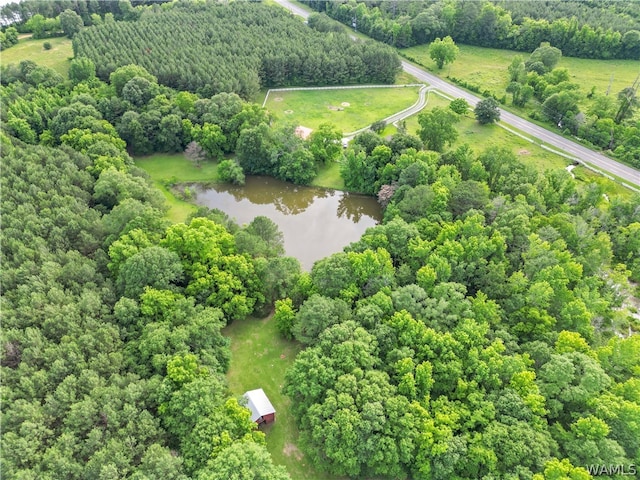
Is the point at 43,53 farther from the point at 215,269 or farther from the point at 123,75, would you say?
the point at 215,269

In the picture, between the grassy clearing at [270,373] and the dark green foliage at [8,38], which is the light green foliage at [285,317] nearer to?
the grassy clearing at [270,373]

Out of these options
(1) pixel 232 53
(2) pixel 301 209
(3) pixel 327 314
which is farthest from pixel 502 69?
(3) pixel 327 314

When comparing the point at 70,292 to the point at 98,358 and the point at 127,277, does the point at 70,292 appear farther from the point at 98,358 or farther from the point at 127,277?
the point at 98,358

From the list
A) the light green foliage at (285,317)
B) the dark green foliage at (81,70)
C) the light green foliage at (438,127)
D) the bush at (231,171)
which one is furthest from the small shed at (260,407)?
A: the dark green foliage at (81,70)

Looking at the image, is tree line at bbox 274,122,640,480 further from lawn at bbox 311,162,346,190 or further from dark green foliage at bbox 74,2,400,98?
dark green foliage at bbox 74,2,400,98

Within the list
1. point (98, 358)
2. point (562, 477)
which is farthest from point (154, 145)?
point (562, 477)
